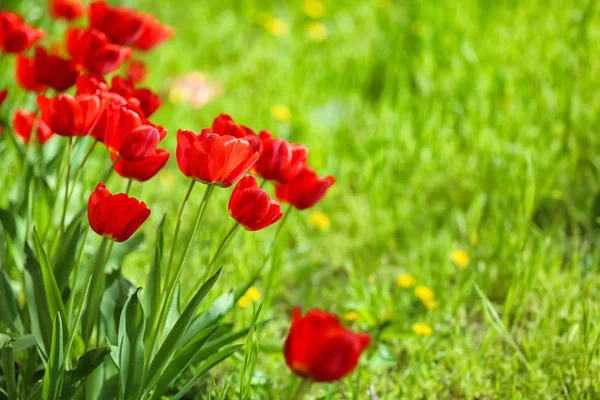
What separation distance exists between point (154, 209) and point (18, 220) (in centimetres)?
67

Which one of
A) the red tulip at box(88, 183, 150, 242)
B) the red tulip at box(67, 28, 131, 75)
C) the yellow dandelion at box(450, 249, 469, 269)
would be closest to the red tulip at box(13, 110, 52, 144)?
the red tulip at box(67, 28, 131, 75)

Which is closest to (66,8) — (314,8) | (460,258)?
(460,258)

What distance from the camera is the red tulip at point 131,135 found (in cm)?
96

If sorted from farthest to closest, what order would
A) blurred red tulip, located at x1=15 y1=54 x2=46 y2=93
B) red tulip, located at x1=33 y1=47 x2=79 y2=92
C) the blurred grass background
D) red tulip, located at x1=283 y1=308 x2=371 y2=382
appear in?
the blurred grass background → blurred red tulip, located at x1=15 y1=54 x2=46 y2=93 → red tulip, located at x1=33 y1=47 x2=79 y2=92 → red tulip, located at x1=283 y1=308 x2=371 y2=382

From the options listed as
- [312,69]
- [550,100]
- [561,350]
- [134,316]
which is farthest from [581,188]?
[134,316]

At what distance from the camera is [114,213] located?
932 mm

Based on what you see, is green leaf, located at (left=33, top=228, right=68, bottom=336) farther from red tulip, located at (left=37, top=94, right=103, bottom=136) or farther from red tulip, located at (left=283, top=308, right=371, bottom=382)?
red tulip, located at (left=283, top=308, right=371, bottom=382)

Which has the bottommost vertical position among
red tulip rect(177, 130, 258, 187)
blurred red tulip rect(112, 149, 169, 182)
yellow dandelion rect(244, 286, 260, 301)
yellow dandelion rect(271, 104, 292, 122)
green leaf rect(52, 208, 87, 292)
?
yellow dandelion rect(244, 286, 260, 301)

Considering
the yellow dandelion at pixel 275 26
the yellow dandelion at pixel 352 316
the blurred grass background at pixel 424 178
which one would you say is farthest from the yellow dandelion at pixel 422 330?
the yellow dandelion at pixel 275 26

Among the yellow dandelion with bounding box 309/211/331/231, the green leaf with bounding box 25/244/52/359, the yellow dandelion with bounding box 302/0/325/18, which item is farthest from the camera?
the yellow dandelion with bounding box 302/0/325/18

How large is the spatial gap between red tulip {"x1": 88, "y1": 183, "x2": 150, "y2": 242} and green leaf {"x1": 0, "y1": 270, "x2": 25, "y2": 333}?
0.34 meters

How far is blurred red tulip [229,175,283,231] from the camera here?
3.10 ft

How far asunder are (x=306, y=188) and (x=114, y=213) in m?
0.31

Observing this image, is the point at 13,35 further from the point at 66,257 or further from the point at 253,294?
the point at 253,294
